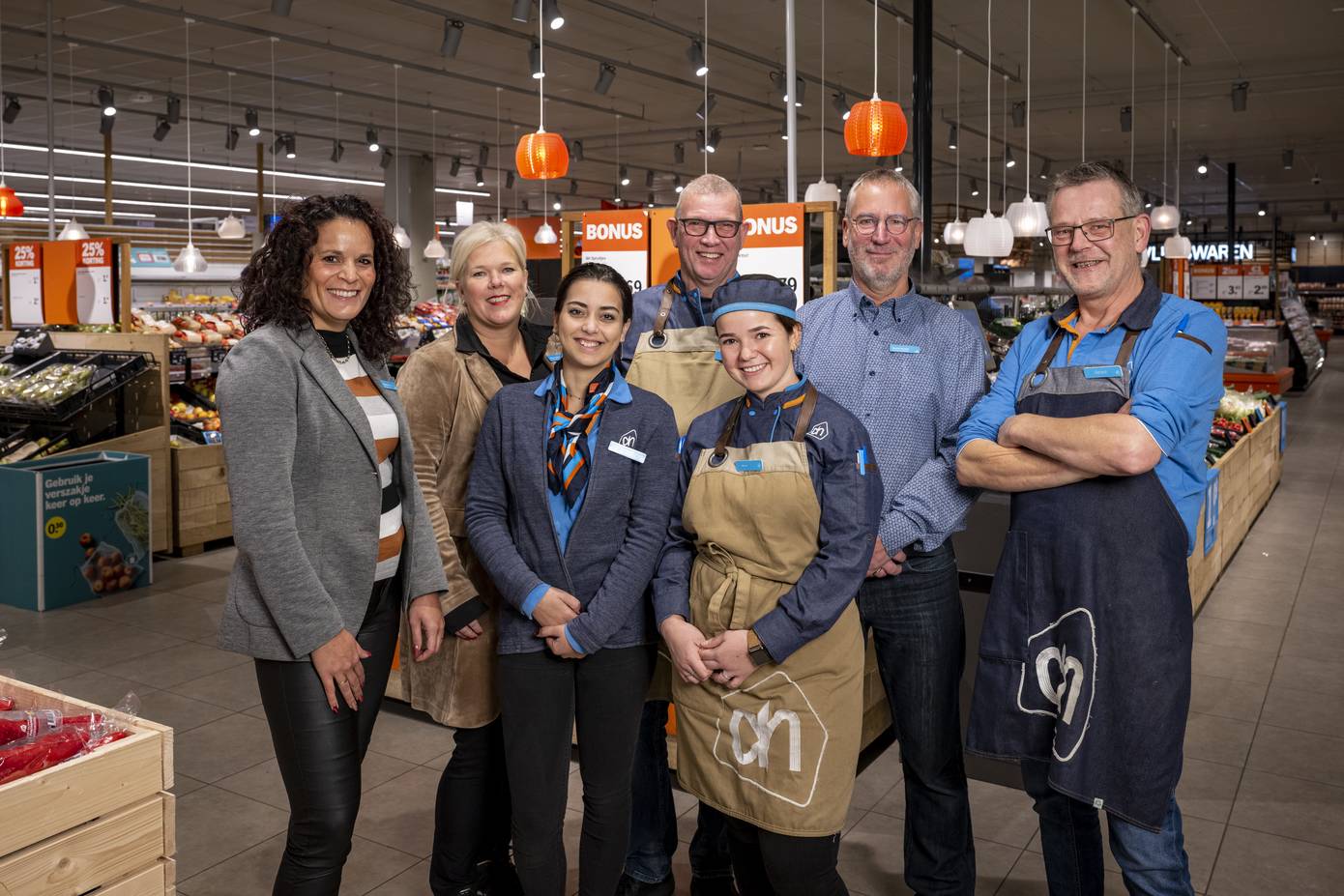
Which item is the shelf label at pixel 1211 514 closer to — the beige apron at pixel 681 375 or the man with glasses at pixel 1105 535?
the man with glasses at pixel 1105 535

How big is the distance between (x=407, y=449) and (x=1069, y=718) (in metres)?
1.38

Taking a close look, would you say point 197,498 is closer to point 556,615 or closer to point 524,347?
point 524,347

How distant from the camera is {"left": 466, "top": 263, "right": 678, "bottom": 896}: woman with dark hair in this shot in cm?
214

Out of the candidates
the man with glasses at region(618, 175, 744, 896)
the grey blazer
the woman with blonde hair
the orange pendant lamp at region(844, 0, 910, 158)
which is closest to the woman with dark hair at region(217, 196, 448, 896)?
the grey blazer

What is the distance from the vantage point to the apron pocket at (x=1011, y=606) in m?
2.10

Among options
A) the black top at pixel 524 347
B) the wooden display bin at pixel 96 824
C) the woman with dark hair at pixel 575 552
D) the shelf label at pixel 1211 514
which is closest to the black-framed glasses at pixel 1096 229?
the woman with dark hair at pixel 575 552

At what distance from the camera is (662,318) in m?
2.60

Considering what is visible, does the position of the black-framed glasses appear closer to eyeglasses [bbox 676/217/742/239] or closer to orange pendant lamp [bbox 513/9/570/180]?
eyeglasses [bbox 676/217/742/239]

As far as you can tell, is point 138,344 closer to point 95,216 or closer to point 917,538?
point 917,538

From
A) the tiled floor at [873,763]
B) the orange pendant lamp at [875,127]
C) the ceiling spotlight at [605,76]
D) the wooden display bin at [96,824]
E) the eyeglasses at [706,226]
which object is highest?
the ceiling spotlight at [605,76]

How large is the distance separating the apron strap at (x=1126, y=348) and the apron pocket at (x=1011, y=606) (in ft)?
1.23

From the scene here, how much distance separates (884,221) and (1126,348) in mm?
586

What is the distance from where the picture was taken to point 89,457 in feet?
18.9

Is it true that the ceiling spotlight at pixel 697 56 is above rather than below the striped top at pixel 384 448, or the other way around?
above
